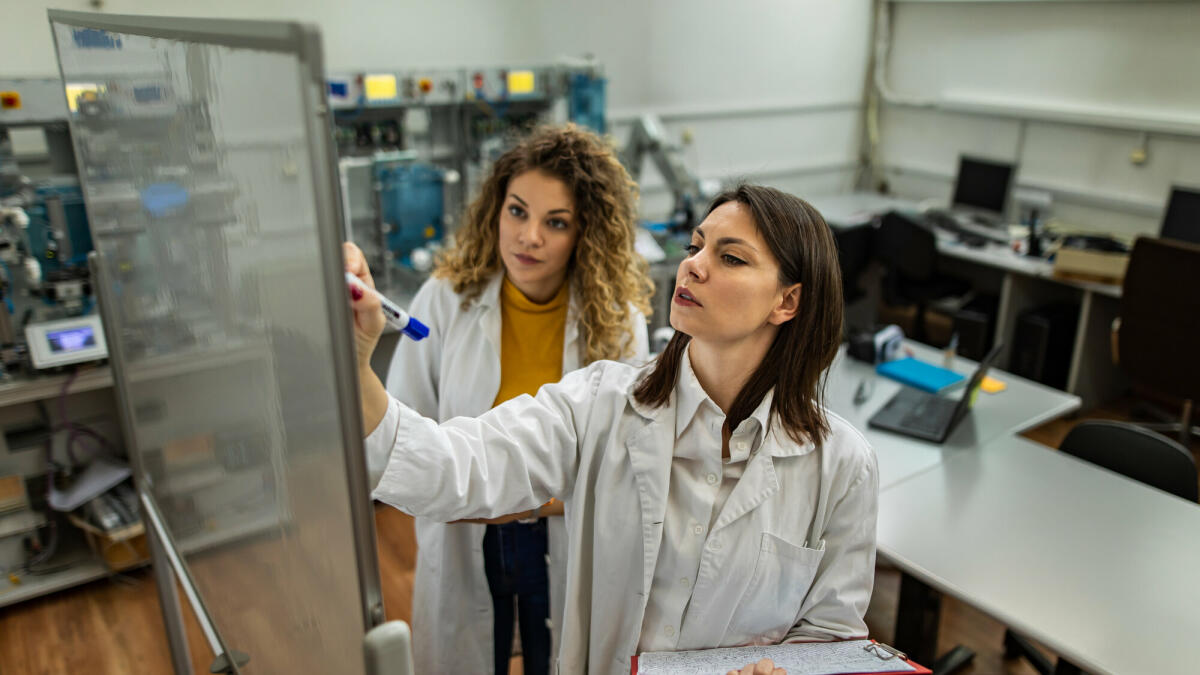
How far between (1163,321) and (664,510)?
3.04 m

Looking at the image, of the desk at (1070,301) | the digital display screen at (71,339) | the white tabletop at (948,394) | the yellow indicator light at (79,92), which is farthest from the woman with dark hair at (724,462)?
the desk at (1070,301)

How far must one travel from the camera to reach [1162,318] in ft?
10.6

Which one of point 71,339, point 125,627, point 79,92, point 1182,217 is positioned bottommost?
point 125,627

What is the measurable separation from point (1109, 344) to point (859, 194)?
2164 mm

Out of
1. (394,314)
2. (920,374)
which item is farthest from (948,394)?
(394,314)

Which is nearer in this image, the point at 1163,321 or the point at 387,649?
the point at 387,649

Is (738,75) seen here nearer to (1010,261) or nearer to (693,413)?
(1010,261)

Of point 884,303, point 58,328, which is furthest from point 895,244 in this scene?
point 58,328

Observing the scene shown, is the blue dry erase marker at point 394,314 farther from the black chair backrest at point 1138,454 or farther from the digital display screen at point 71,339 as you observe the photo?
the digital display screen at point 71,339

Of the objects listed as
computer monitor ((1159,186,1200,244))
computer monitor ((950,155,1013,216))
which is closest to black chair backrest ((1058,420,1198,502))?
computer monitor ((1159,186,1200,244))

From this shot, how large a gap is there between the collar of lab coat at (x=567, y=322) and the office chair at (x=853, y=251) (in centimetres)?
Answer: 302

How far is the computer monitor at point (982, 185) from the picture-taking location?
15.6ft

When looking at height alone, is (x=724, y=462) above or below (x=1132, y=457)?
above

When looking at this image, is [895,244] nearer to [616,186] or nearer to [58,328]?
[616,186]
